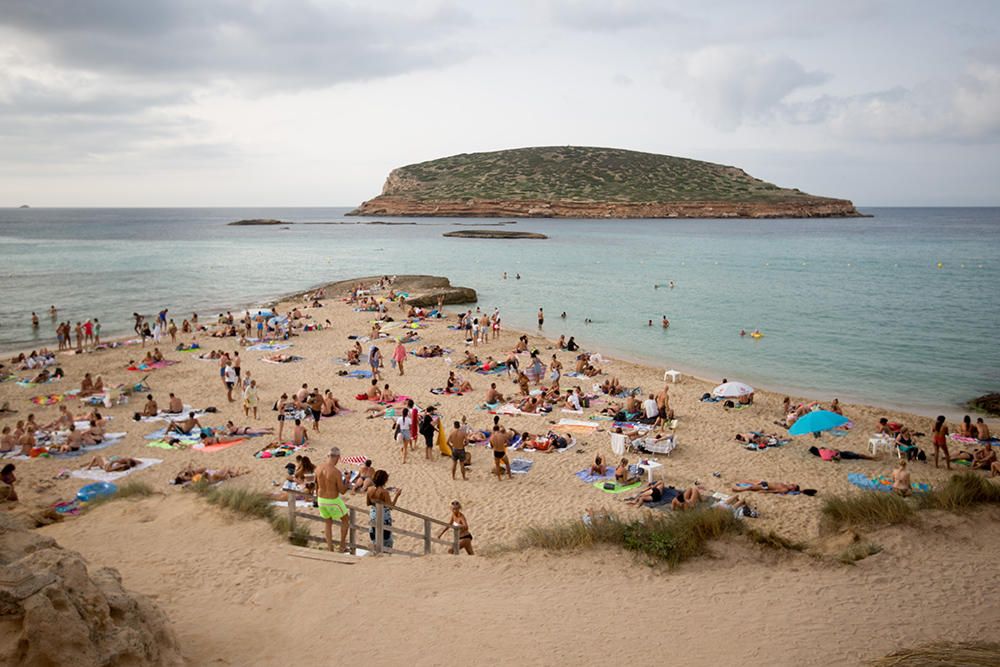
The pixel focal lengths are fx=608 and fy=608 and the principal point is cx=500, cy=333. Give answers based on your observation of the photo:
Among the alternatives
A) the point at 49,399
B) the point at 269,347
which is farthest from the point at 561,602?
the point at 269,347

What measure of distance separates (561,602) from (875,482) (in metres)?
8.29

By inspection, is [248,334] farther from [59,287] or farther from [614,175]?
[614,175]

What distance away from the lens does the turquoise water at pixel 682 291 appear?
73.2 ft

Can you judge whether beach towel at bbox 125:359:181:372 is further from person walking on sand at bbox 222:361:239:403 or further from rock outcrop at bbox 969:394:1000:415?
rock outcrop at bbox 969:394:1000:415

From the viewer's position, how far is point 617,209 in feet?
385

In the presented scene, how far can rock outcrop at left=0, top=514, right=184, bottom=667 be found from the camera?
3854 millimetres

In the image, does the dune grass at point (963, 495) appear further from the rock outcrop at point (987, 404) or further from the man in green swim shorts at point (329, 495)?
the rock outcrop at point (987, 404)

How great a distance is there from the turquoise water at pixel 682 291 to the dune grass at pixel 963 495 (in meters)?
11.1

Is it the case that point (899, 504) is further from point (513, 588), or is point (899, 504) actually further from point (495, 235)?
point (495, 235)

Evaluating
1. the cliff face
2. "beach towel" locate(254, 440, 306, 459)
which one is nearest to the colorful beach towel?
"beach towel" locate(254, 440, 306, 459)

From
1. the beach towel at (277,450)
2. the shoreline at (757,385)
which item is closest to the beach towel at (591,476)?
the beach towel at (277,450)

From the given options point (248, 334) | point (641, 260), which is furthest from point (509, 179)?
point (248, 334)

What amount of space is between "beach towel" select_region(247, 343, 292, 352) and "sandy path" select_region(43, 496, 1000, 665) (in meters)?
14.8

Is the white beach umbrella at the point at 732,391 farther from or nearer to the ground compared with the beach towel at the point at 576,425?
farther from the ground
